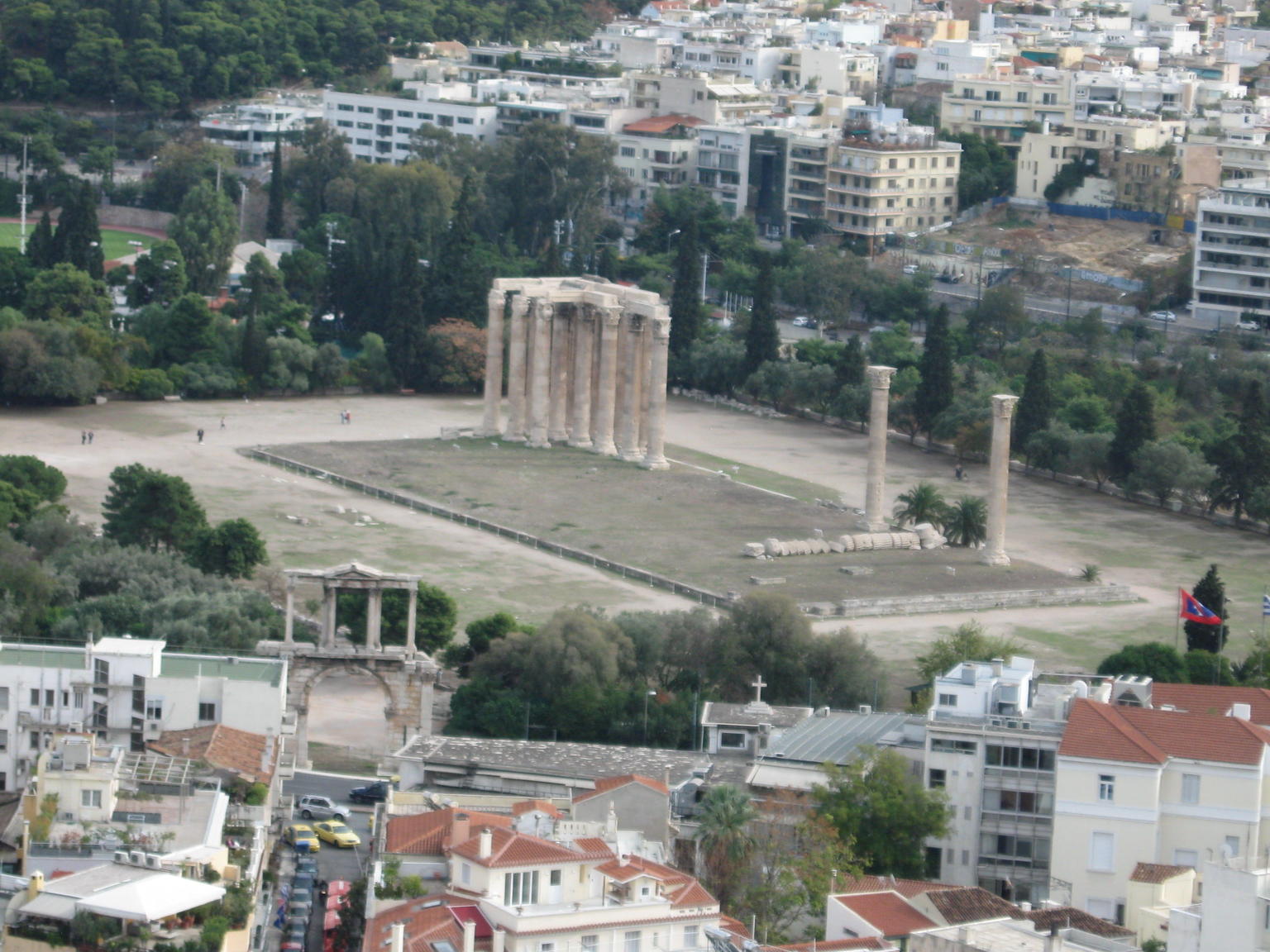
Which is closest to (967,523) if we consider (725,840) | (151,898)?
(725,840)

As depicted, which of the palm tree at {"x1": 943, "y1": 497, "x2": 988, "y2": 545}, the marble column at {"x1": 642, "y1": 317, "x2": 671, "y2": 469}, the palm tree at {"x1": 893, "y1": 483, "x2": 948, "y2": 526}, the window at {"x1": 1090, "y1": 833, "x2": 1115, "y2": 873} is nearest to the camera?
the window at {"x1": 1090, "y1": 833, "x2": 1115, "y2": 873}

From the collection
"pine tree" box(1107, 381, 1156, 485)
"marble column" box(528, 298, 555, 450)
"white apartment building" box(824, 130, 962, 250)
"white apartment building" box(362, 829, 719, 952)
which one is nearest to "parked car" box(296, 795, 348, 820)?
"white apartment building" box(362, 829, 719, 952)

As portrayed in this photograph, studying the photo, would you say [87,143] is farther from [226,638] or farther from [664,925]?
[664,925]

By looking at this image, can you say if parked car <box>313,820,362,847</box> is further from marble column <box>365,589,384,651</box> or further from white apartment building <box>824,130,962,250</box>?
white apartment building <box>824,130,962,250</box>

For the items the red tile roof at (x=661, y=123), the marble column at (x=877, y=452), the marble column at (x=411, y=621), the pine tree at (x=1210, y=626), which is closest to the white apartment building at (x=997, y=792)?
the marble column at (x=411, y=621)

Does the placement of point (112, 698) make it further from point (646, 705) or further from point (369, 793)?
point (646, 705)

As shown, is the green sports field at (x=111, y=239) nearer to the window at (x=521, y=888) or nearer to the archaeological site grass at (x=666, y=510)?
the archaeological site grass at (x=666, y=510)

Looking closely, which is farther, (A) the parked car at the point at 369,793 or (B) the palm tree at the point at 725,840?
(A) the parked car at the point at 369,793
